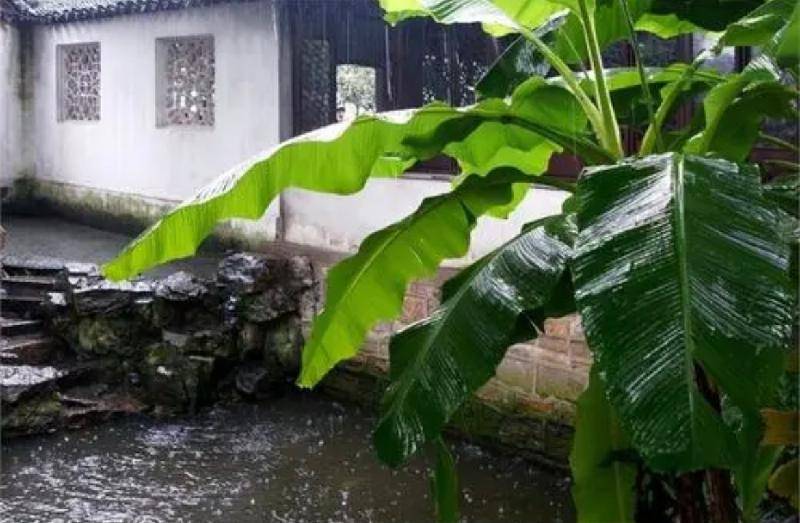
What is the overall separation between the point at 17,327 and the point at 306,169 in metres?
6.49

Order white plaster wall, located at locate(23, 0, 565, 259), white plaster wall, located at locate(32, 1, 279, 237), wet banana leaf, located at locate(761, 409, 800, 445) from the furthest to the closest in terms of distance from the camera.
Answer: white plaster wall, located at locate(32, 1, 279, 237), white plaster wall, located at locate(23, 0, 565, 259), wet banana leaf, located at locate(761, 409, 800, 445)

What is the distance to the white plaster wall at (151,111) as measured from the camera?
→ 877 centimetres

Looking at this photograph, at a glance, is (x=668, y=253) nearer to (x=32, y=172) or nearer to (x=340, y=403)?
(x=340, y=403)

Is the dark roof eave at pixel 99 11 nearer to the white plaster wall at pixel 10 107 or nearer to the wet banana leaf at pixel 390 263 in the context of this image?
the white plaster wall at pixel 10 107

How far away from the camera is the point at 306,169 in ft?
7.48

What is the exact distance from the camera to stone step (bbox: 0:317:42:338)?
7.84 meters

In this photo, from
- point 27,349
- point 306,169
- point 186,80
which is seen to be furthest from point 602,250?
point 186,80

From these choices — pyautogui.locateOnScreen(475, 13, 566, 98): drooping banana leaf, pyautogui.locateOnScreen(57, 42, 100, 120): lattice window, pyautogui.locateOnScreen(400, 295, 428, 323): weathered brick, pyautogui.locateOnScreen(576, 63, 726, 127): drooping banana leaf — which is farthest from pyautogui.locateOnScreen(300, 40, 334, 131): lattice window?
pyautogui.locateOnScreen(576, 63, 726, 127): drooping banana leaf

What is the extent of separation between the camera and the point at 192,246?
228cm

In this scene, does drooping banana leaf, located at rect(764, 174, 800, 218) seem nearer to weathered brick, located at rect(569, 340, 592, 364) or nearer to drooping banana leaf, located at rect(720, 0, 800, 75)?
drooping banana leaf, located at rect(720, 0, 800, 75)

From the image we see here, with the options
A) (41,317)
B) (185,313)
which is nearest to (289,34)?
(185,313)

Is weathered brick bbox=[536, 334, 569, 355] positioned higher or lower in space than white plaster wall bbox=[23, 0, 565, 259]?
lower

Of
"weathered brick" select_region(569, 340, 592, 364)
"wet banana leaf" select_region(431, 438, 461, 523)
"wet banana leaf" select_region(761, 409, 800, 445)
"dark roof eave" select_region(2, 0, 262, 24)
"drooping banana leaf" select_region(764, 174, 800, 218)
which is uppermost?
"dark roof eave" select_region(2, 0, 262, 24)

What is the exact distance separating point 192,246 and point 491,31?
4.07 feet
